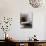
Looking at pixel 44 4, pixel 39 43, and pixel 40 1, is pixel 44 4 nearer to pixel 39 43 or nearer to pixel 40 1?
pixel 40 1

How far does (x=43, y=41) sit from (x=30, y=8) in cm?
66

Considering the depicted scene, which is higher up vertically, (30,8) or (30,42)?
(30,8)

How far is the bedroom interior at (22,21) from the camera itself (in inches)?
83.5

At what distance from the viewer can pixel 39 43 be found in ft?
6.73

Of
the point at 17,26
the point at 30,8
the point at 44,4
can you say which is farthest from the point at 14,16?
the point at 44,4

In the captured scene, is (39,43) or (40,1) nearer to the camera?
(39,43)

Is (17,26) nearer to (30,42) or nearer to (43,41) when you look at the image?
(30,42)

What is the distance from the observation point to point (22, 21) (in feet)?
7.04

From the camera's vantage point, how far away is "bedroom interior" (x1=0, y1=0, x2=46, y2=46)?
2121 mm

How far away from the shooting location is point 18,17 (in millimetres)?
2148

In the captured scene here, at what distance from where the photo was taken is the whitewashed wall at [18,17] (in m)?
2.13

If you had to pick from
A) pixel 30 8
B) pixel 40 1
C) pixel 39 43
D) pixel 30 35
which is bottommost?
pixel 39 43

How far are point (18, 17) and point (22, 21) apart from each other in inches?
4.2

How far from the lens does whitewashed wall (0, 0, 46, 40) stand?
6.98 feet
